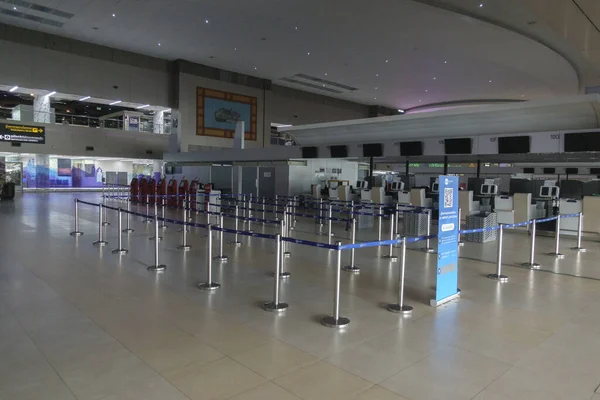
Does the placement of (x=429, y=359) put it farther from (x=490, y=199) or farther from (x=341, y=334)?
(x=490, y=199)

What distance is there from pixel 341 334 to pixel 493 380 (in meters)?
1.50

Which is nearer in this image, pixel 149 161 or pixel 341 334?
pixel 341 334

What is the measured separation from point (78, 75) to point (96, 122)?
498cm

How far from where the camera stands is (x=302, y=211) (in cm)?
1770

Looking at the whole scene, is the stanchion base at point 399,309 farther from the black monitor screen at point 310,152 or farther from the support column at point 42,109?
the support column at point 42,109

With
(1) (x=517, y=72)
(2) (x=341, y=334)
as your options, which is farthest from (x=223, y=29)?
(2) (x=341, y=334)

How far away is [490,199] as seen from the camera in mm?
13648

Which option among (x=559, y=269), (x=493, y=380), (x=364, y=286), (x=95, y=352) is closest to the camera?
(x=493, y=380)

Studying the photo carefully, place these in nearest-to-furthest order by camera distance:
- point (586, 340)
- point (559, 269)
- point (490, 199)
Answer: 1. point (586, 340)
2. point (559, 269)
3. point (490, 199)

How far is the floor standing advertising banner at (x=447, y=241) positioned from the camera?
5406 millimetres

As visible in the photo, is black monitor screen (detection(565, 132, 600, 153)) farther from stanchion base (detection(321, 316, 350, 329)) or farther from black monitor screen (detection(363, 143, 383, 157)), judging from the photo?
stanchion base (detection(321, 316, 350, 329))

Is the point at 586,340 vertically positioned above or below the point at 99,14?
below

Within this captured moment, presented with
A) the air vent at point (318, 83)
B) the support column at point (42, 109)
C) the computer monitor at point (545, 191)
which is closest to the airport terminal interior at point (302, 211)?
the support column at point (42, 109)

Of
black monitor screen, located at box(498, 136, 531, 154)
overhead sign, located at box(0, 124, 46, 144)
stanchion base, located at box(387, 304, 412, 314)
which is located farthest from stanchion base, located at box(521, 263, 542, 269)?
overhead sign, located at box(0, 124, 46, 144)
